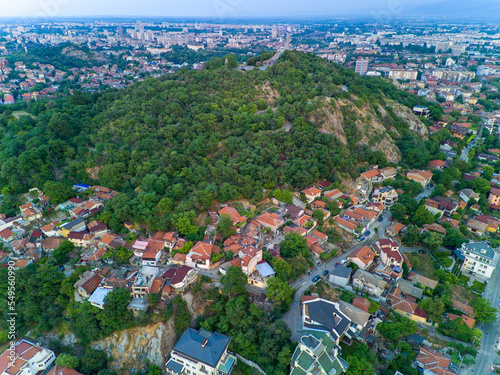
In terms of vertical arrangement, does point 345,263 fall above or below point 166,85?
below

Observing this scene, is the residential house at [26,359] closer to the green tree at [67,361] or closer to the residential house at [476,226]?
the green tree at [67,361]

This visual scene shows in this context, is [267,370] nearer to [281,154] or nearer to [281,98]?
[281,154]

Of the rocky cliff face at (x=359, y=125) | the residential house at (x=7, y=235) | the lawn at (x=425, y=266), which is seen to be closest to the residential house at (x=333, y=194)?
the rocky cliff face at (x=359, y=125)

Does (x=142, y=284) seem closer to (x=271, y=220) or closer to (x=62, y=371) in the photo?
(x=62, y=371)

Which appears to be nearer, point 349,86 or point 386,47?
point 349,86

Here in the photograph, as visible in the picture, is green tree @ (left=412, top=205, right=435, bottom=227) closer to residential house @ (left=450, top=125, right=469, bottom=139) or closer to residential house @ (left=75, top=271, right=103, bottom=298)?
residential house @ (left=450, top=125, right=469, bottom=139)

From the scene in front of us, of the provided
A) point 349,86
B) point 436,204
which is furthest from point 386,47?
point 436,204
